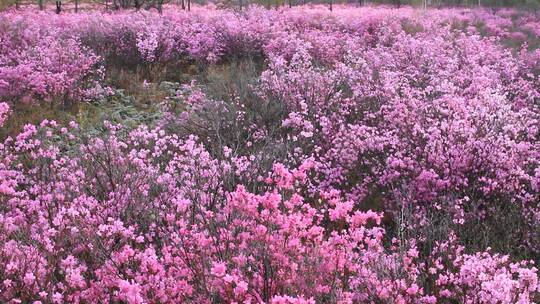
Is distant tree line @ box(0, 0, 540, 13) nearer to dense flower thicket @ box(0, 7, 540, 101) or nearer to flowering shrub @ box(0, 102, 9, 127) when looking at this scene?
dense flower thicket @ box(0, 7, 540, 101)

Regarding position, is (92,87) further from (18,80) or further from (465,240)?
(465,240)

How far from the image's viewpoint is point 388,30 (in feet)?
55.9

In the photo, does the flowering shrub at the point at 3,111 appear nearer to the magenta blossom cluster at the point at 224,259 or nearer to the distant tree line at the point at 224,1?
the magenta blossom cluster at the point at 224,259

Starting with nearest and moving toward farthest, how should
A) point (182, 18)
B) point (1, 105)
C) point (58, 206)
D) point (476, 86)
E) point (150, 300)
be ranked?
point (150, 300) → point (58, 206) → point (1, 105) → point (476, 86) → point (182, 18)

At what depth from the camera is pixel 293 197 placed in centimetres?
445

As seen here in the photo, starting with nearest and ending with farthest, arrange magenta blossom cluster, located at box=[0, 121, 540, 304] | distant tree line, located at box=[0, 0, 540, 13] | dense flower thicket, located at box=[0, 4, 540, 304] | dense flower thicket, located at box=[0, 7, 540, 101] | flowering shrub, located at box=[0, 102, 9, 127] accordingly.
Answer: magenta blossom cluster, located at box=[0, 121, 540, 304] < dense flower thicket, located at box=[0, 4, 540, 304] < flowering shrub, located at box=[0, 102, 9, 127] < dense flower thicket, located at box=[0, 7, 540, 101] < distant tree line, located at box=[0, 0, 540, 13]

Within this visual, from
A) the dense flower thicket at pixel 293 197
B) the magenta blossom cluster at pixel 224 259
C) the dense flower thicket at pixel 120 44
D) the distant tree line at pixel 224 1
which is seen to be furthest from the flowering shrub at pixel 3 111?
the distant tree line at pixel 224 1

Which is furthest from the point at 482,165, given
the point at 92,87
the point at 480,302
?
the point at 92,87

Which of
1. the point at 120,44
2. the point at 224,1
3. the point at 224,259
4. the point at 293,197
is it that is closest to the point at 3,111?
the point at 120,44

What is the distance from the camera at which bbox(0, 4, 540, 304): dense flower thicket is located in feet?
13.5

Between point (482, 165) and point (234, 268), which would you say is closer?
point (234, 268)

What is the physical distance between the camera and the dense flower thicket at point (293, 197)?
411 centimetres

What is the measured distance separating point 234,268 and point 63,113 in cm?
786

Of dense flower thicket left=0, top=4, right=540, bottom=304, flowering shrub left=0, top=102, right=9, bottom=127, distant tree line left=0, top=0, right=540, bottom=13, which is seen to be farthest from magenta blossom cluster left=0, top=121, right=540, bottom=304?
distant tree line left=0, top=0, right=540, bottom=13
